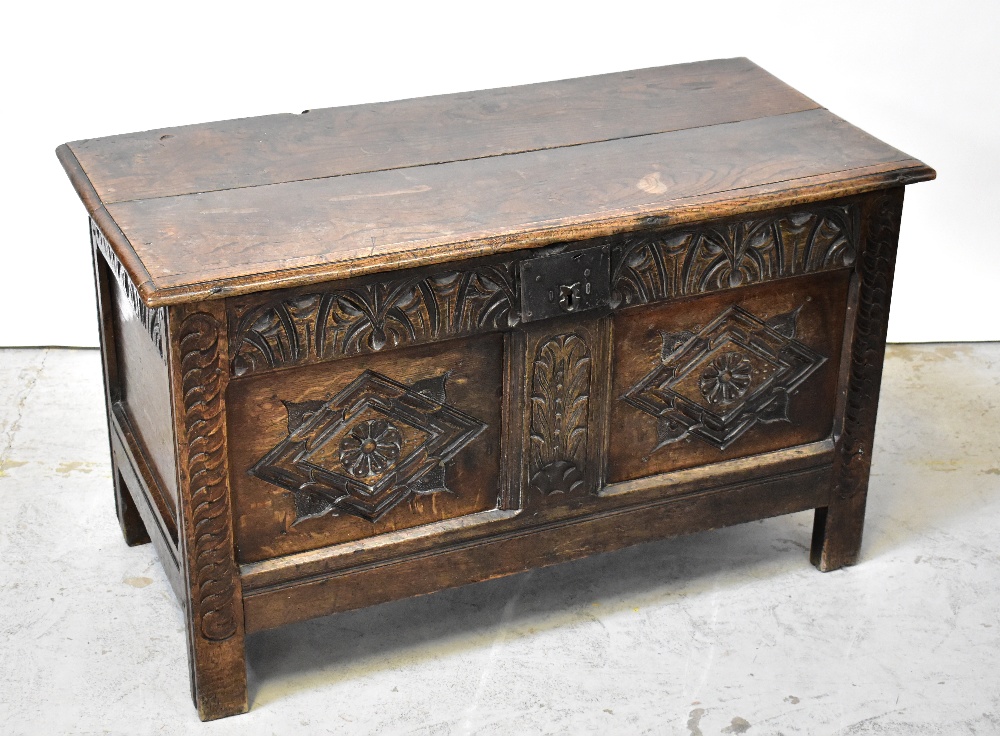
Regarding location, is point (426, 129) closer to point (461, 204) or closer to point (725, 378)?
point (461, 204)

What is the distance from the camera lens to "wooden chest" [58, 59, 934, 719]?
9.84 ft

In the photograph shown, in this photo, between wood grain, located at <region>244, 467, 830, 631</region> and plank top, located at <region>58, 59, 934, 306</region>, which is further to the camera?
wood grain, located at <region>244, 467, 830, 631</region>

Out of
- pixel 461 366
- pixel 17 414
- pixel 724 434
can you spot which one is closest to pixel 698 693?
pixel 724 434

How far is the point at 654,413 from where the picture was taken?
3.36 metres

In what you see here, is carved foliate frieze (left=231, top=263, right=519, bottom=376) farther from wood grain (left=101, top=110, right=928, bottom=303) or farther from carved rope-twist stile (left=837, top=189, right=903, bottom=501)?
carved rope-twist stile (left=837, top=189, right=903, bottom=501)

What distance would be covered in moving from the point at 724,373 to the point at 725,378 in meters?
0.01

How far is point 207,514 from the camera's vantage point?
10.0 feet

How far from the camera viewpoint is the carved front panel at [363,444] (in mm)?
3057

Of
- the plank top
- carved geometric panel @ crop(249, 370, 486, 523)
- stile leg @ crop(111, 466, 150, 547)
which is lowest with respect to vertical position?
stile leg @ crop(111, 466, 150, 547)

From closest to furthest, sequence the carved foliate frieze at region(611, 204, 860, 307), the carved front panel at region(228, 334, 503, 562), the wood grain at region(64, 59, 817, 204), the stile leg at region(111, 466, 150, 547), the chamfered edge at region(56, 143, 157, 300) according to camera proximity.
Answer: the chamfered edge at region(56, 143, 157, 300) → the carved front panel at region(228, 334, 503, 562) → the carved foliate frieze at region(611, 204, 860, 307) → the wood grain at region(64, 59, 817, 204) → the stile leg at region(111, 466, 150, 547)

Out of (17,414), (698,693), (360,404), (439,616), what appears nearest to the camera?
(360,404)

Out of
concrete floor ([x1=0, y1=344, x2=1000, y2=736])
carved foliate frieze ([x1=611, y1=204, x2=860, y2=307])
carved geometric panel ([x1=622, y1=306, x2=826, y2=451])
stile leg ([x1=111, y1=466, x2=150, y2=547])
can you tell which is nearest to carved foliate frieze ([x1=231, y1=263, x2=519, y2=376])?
carved foliate frieze ([x1=611, y1=204, x2=860, y2=307])

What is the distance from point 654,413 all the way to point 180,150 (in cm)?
108

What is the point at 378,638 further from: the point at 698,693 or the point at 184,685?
the point at 698,693
